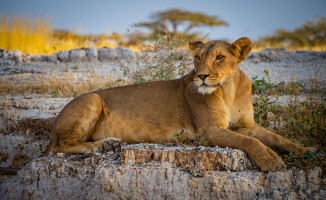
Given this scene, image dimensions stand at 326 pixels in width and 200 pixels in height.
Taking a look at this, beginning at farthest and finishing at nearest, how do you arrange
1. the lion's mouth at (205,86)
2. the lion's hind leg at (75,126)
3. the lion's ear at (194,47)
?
1. the lion's ear at (194,47)
2. the lion's hind leg at (75,126)
3. the lion's mouth at (205,86)

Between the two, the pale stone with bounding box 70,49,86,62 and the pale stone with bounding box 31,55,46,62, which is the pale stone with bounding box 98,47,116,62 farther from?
the pale stone with bounding box 31,55,46,62

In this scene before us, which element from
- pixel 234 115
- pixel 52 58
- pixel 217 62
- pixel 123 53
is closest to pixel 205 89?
pixel 217 62

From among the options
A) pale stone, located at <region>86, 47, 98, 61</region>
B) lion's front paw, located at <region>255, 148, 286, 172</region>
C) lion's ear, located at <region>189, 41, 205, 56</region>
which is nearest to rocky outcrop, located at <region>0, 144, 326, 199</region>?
lion's front paw, located at <region>255, 148, 286, 172</region>

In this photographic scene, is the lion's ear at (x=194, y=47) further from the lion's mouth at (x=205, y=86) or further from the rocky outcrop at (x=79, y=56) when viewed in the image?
the rocky outcrop at (x=79, y=56)

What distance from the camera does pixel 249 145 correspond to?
3.32m

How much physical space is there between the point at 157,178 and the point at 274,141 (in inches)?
56.2

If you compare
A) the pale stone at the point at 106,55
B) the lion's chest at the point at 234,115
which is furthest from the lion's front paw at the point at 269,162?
the pale stone at the point at 106,55

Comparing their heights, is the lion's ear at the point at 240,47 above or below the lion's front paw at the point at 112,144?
above

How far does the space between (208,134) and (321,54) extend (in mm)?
8885

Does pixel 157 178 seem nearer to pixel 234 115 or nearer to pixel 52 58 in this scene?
pixel 234 115

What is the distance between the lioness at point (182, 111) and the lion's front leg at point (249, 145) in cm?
1

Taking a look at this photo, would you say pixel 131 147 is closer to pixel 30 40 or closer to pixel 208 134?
pixel 208 134

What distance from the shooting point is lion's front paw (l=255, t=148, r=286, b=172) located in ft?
10.2

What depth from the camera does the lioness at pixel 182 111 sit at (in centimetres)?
372
